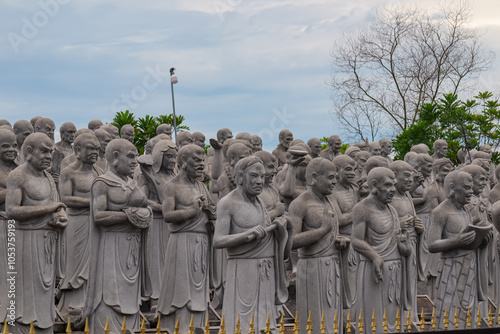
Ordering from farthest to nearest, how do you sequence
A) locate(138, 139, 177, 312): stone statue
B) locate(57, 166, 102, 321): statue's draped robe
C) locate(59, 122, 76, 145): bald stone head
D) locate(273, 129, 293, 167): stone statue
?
locate(273, 129, 293, 167): stone statue < locate(59, 122, 76, 145): bald stone head < locate(138, 139, 177, 312): stone statue < locate(57, 166, 102, 321): statue's draped robe

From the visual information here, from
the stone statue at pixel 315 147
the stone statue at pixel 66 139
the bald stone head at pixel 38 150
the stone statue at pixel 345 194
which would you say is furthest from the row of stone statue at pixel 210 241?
the stone statue at pixel 315 147

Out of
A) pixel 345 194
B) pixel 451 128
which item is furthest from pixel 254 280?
pixel 451 128

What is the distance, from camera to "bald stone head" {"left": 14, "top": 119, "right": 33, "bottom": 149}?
15.0m

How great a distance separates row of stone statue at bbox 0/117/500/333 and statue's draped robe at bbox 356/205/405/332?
1 centimetres

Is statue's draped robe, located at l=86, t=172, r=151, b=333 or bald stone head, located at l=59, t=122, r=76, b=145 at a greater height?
bald stone head, located at l=59, t=122, r=76, b=145

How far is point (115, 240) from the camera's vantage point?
36.5ft

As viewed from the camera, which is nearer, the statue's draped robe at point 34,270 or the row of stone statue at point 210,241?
the row of stone statue at point 210,241

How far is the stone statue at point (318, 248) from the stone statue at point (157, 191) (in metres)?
2.76

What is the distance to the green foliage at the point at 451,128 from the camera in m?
24.2

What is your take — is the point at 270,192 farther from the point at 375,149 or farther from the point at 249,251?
the point at 375,149

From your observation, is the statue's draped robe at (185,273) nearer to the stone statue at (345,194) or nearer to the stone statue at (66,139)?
the stone statue at (345,194)

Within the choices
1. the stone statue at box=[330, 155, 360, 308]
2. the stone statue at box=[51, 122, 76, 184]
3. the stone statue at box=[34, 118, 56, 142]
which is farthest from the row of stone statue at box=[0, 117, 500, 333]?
the stone statue at box=[34, 118, 56, 142]

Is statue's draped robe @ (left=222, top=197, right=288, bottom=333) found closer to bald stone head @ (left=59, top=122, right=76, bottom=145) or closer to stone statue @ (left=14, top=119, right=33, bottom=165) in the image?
stone statue @ (left=14, top=119, right=33, bottom=165)

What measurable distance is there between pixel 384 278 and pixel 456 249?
1.09 metres
